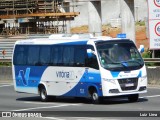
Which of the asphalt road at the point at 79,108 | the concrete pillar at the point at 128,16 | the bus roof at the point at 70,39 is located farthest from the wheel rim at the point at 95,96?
the concrete pillar at the point at 128,16

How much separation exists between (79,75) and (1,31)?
38.7 meters

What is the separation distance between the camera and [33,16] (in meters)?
57.6

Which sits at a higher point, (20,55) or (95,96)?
(20,55)

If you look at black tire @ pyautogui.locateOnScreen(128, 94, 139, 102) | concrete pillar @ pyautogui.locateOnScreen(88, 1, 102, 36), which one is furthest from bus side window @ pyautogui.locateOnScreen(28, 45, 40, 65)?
concrete pillar @ pyautogui.locateOnScreen(88, 1, 102, 36)

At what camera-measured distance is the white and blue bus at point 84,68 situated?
23.3m

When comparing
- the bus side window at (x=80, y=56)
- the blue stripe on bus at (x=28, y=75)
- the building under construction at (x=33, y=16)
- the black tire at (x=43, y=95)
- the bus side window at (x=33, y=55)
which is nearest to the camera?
the bus side window at (x=80, y=56)

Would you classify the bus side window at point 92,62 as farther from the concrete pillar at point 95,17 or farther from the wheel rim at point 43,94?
the concrete pillar at point 95,17

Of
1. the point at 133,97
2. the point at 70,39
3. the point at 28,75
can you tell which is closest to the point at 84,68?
the point at 70,39

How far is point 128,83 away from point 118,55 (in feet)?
3.59

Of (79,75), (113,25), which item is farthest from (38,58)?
(113,25)

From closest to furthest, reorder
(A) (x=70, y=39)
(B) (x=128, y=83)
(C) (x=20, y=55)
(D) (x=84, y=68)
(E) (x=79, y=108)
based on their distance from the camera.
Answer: (E) (x=79, y=108) → (B) (x=128, y=83) → (D) (x=84, y=68) → (A) (x=70, y=39) → (C) (x=20, y=55)

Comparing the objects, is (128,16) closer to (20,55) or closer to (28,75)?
(20,55)

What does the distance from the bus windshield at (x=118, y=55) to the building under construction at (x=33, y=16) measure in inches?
1279

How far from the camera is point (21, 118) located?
19.2m
